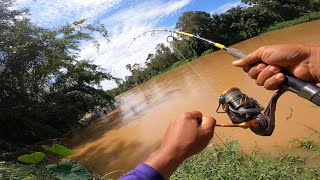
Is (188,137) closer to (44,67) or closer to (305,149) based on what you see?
(305,149)

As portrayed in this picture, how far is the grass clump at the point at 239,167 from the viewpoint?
4227mm

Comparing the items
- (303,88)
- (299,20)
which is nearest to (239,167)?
(303,88)

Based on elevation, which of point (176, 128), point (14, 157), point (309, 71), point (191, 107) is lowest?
point (191, 107)

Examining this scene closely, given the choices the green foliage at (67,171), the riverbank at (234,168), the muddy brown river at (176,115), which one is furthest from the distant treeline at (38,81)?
the green foliage at (67,171)

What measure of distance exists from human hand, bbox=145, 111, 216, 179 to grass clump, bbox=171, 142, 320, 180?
3.07 metres

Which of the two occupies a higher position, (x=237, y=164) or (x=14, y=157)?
(x=14, y=157)

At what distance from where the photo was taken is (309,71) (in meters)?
1.97

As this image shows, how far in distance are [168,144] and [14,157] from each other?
980 cm

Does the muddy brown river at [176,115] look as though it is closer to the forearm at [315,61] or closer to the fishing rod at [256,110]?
the forearm at [315,61]

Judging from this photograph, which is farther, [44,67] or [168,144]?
[44,67]

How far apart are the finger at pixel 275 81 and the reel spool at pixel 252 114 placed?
4 centimetres

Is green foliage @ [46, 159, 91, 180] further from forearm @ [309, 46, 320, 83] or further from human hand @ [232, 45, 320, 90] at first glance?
forearm @ [309, 46, 320, 83]

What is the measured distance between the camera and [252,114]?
5.98 ft

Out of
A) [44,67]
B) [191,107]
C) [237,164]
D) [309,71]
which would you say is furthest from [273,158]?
[44,67]
